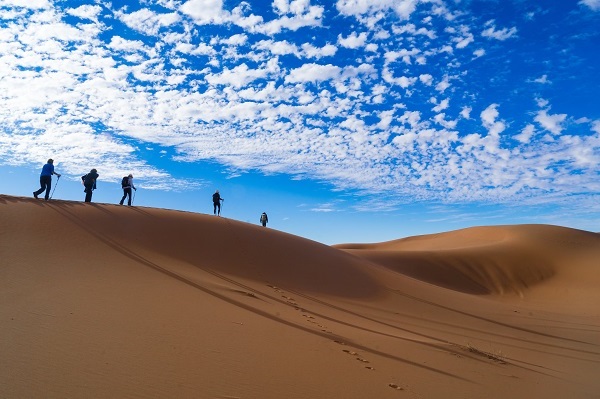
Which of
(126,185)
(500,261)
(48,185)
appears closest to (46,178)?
(48,185)

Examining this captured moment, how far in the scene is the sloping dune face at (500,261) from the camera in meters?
29.5

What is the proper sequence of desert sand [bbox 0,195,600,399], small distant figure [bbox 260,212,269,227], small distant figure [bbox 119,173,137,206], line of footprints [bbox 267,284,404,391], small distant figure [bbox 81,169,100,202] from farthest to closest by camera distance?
small distant figure [bbox 260,212,269,227] < small distant figure [bbox 119,173,137,206] < small distant figure [bbox 81,169,100,202] < line of footprints [bbox 267,284,404,391] < desert sand [bbox 0,195,600,399]

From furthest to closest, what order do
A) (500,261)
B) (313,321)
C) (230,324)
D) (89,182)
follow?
1. (500,261)
2. (89,182)
3. (313,321)
4. (230,324)

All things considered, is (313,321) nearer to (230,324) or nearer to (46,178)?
(230,324)

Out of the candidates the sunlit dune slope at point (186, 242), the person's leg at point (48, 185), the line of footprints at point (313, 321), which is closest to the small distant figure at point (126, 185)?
the sunlit dune slope at point (186, 242)

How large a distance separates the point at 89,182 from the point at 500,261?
96.4 ft

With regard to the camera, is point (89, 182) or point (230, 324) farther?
point (89, 182)

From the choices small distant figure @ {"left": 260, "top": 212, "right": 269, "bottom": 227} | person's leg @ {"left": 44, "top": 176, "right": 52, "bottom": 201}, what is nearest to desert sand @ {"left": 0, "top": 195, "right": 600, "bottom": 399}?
person's leg @ {"left": 44, "top": 176, "right": 52, "bottom": 201}

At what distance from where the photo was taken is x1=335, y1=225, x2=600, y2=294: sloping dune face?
1160 inches

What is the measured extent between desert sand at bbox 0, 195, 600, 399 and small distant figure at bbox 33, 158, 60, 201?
872 millimetres

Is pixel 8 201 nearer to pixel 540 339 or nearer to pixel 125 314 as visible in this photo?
pixel 125 314

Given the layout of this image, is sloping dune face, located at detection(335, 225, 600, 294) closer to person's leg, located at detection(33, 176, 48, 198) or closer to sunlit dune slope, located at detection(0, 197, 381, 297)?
sunlit dune slope, located at detection(0, 197, 381, 297)

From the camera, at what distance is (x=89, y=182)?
Result: 15.4 m

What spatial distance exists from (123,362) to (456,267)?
3005 centimetres
